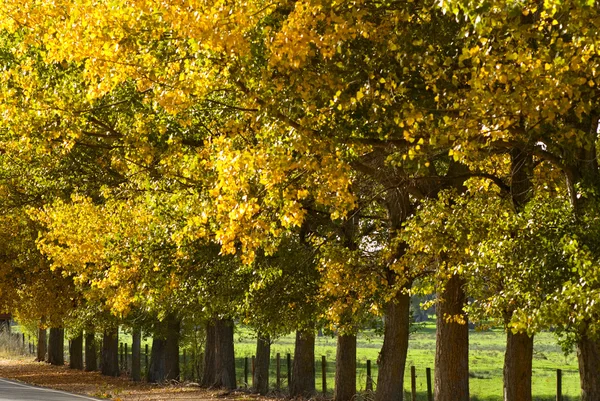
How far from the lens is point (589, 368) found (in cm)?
1446

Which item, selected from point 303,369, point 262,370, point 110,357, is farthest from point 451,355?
point 110,357

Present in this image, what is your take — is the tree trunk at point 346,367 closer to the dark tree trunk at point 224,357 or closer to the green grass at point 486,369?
the green grass at point 486,369

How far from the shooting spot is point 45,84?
18.3 meters

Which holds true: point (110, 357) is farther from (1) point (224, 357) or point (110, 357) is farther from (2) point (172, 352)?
(1) point (224, 357)

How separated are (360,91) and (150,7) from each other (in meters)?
2.84

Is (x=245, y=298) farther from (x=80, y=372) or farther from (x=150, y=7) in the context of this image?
(x=80, y=372)

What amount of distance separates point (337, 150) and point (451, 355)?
7.02 meters

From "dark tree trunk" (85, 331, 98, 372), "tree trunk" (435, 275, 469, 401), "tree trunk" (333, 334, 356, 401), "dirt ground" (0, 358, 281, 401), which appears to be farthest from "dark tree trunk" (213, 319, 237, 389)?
"dark tree trunk" (85, 331, 98, 372)

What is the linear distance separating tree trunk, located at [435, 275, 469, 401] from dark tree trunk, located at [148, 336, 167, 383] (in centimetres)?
2007

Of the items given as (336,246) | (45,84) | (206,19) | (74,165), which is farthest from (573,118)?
(74,165)

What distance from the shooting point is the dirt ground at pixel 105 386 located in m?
30.0

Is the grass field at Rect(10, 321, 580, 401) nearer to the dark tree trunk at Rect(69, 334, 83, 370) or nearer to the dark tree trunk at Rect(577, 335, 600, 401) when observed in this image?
the dark tree trunk at Rect(69, 334, 83, 370)

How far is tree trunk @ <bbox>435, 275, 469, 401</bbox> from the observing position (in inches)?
751

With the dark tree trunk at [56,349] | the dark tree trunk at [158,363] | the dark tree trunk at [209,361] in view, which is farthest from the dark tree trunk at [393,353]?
the dark tree trunk at [56,349]
